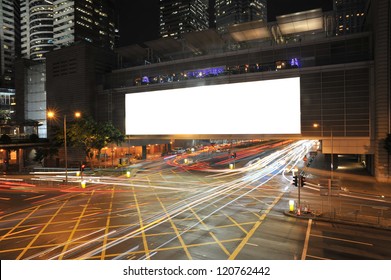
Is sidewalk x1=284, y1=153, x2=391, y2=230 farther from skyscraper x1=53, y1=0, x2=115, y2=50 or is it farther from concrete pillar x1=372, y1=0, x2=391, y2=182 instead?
skyscraper x1=53, y1=0, x2=115, y2=50

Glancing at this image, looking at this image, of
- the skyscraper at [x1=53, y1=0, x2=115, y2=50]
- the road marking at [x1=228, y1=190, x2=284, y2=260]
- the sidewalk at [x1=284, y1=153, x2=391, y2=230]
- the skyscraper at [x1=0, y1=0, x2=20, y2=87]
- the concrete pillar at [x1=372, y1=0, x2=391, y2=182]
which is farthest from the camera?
the skyscraper at [x1=0, y1=0, x2=20, y2=87]

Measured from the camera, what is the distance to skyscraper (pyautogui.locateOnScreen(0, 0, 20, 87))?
591ft

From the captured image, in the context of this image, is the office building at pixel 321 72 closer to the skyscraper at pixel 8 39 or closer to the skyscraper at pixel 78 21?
the skyscraper at pixel 78 21

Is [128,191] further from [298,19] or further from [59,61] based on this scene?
[59,61]

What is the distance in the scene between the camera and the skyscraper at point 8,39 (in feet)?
591

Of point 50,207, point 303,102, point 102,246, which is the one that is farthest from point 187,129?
point 102,246

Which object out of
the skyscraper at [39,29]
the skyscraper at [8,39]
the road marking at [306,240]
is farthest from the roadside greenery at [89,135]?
the skyscraper at [8,39]

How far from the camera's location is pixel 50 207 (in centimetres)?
2817

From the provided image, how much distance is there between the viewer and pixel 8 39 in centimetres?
18438

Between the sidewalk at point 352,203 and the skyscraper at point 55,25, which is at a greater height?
the skyscraper at point 55,25

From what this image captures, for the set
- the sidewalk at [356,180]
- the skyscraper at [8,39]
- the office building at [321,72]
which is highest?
the skyscraper at [8,39]

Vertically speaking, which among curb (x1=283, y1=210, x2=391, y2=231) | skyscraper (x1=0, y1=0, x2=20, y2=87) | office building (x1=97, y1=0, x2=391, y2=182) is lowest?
curb (x1=283, y1=210, x2=391, y2=231)

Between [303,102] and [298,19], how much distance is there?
54.6 feet

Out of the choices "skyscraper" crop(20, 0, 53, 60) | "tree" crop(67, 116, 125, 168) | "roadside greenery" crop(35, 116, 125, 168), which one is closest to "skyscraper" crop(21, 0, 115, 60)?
"skyscraper" crop(20, 0, 53, 60)
